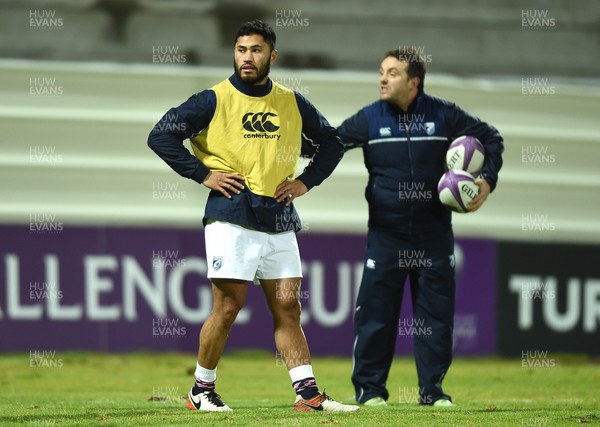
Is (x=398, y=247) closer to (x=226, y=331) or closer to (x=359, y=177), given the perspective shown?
(x=226, y=331)

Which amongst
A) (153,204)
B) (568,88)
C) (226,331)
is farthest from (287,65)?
(226,331)

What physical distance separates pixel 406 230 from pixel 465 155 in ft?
2.00

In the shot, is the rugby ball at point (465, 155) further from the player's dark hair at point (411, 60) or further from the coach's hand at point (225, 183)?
the coach's hand at point (225, 183)

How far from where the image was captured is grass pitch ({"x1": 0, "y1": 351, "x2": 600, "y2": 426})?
5875 millimetres

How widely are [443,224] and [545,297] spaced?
4.43 meters

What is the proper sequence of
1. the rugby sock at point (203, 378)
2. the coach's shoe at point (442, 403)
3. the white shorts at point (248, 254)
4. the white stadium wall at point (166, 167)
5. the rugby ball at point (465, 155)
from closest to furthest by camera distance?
the white shorts at point (248, 254) → the rugby sock at point (203, 378) → the coach's shoe at point (442, 403) → the rugby ball at point (465, 155) → the white stadium wall at point (166, 167)

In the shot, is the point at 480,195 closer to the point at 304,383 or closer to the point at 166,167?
the point at 304,383

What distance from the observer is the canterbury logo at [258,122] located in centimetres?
609

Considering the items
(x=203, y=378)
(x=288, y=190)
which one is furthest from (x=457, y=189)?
(x=203, y=378)

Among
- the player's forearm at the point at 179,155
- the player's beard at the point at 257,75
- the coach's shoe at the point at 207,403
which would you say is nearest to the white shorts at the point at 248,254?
the player's forearm at the point at 179,155

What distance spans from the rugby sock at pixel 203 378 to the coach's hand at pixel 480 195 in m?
2.05

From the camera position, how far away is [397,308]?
7.13m

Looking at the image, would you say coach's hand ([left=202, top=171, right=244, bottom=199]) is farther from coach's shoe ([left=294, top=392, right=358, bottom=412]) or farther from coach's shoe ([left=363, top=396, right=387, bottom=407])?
coach's shoe ([left=363, top=396, right=387, bottom=407])

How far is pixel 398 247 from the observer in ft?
23.1
